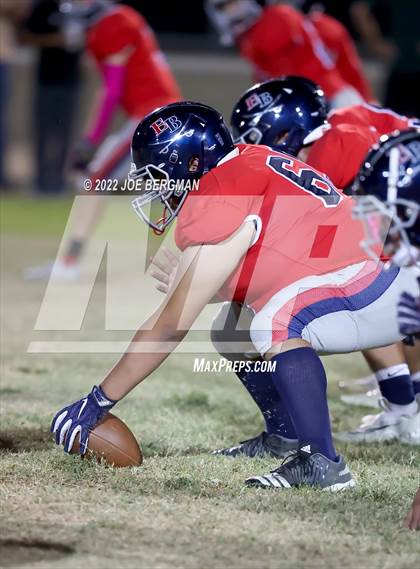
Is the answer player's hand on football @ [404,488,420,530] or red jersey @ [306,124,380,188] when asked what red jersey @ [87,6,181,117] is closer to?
red jersey @ [306,124,380,188]

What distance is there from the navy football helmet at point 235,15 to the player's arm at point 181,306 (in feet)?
14.3

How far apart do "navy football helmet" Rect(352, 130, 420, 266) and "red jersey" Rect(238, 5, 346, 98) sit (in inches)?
173

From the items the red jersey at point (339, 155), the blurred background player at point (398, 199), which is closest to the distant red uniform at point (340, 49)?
the red jersey at point (339, 155)

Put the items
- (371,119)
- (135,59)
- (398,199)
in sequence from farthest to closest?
(135,59), (371,119), (398,199)

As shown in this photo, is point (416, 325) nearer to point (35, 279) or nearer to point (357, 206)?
point (357, 206)

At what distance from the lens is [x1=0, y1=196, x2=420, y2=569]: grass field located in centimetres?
303

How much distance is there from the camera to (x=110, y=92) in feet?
24.8

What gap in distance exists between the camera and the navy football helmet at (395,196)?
3121mm

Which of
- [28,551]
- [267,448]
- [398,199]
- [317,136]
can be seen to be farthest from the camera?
[317,136]

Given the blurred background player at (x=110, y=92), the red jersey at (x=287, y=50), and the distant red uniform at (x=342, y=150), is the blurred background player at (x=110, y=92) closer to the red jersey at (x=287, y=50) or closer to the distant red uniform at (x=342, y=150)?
the red jersey at (x=287, y=50)

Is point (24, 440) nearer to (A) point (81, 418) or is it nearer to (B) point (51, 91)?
(A) point (81, 418)

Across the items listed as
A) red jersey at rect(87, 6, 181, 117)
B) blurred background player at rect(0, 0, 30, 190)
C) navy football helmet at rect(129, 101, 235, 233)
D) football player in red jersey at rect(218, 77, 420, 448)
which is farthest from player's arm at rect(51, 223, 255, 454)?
blurred background player at rect(0, 0, 30, 190)

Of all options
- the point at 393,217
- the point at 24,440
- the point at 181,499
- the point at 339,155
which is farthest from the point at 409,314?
the point at 24,440

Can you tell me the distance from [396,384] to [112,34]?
398 cm
